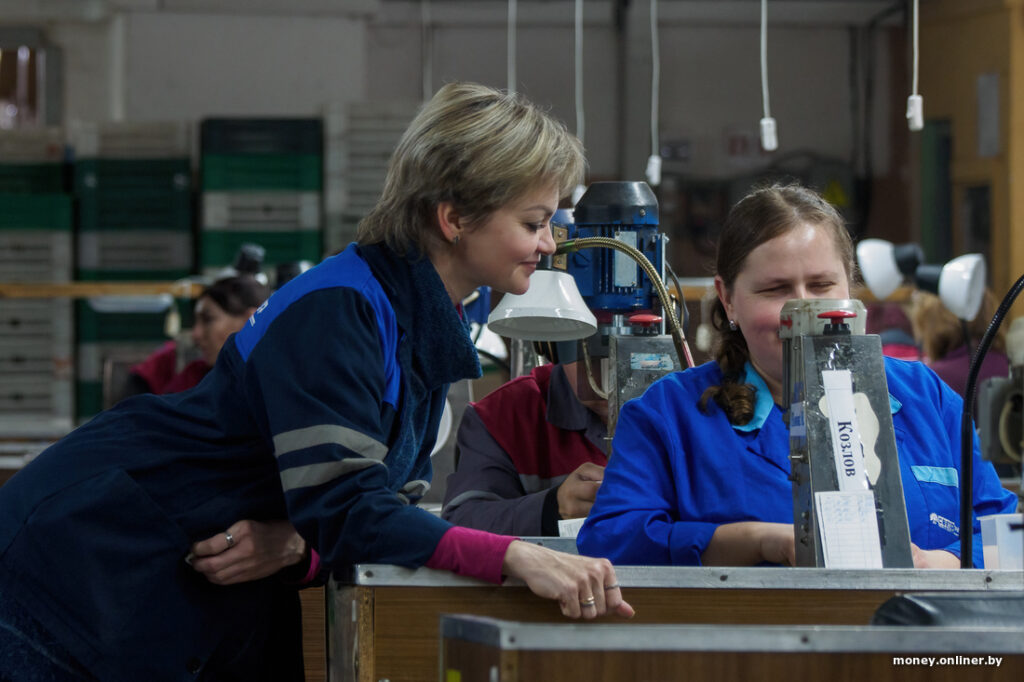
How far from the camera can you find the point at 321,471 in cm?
122

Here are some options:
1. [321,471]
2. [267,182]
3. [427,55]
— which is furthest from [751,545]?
[427,55]

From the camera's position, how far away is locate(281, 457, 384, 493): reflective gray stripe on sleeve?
122cm

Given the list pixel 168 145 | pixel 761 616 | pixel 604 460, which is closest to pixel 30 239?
pixel 168 145

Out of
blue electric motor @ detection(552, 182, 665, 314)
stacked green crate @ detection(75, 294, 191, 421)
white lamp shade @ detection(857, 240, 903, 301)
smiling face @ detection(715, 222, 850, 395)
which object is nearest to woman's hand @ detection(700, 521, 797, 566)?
smiling face @ detection(715, 222, 850, 395)

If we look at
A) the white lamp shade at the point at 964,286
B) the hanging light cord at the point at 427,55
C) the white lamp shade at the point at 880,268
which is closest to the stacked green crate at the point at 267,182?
the hanging light cord at the point at 427,55

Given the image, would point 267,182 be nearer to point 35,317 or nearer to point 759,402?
point 35,317

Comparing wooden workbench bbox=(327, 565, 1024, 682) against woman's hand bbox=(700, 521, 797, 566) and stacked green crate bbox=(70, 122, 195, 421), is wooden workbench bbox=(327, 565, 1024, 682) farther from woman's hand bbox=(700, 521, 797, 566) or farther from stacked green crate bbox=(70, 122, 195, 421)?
stacked green crate bbox=(70, 122, 195, 421)

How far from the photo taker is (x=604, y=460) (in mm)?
2115

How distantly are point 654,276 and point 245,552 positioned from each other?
721 millimetres

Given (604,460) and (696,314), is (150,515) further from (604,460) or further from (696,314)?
(696,314)

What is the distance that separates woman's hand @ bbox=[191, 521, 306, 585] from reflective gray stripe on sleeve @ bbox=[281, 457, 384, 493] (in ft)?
0.54

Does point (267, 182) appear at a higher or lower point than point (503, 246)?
higher

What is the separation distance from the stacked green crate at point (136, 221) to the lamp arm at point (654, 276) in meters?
4.20

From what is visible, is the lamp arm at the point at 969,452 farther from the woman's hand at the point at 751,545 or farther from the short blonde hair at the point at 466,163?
the short blonde hair at the point at 466,163
